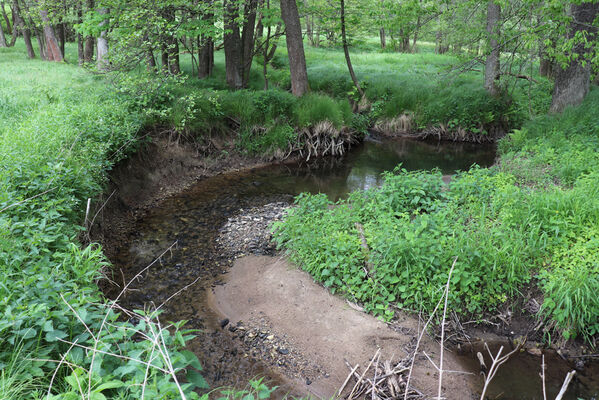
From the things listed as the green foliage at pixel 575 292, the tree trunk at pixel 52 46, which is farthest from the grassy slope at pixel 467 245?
the tree trunk at pixel 52 46

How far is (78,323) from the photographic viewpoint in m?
3.19

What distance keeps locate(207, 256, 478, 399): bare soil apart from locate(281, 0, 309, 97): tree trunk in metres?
8.63

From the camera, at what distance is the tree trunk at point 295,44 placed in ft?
40.4

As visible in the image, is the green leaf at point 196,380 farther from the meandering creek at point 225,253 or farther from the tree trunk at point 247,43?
the tree trunk at point 247,43

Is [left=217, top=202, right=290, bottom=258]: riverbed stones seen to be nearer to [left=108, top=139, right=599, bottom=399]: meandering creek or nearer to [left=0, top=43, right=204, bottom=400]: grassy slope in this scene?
[left=108, top=139, right=599, bottom=399]: meandering creek

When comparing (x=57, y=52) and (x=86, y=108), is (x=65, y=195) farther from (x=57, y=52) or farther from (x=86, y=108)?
(x=57, y=52)

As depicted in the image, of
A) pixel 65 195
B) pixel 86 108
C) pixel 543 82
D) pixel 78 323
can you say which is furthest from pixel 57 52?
pixel 543 82

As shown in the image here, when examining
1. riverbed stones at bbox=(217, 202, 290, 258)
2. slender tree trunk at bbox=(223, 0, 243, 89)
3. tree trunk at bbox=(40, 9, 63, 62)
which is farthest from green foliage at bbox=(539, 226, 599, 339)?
tree trunk at bbox=(40, 9, 63, 62)

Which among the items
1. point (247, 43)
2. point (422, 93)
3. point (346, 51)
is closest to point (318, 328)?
point (247, 43)

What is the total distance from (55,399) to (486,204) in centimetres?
633

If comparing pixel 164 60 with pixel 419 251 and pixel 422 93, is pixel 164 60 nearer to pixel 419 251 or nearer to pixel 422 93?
pixel 422 93

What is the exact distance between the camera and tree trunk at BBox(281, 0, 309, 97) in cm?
1232

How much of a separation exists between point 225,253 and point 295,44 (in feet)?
27.9

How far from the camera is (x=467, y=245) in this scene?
524cm
